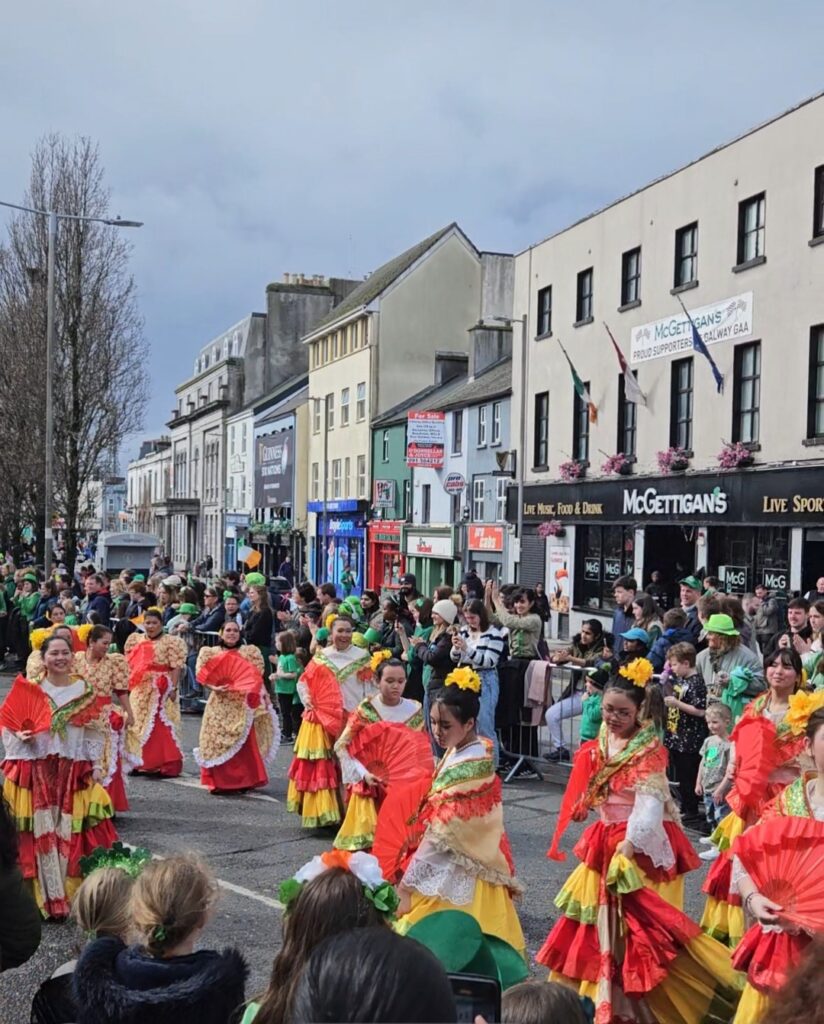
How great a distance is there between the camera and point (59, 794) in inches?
276

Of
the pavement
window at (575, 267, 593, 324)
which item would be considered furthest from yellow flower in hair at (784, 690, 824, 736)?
window at (575, 267, 593, 324)

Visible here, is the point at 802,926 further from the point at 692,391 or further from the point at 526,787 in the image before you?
the point at 692,391

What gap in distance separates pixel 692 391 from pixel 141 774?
15708mm

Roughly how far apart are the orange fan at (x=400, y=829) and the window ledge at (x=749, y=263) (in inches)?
702

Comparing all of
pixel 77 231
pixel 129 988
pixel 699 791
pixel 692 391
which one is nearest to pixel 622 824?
pixel 129 988

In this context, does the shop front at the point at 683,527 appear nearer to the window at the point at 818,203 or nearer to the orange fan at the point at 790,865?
the window at the point at 818,203

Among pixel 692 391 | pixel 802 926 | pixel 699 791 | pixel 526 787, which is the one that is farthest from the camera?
pixel 692 391

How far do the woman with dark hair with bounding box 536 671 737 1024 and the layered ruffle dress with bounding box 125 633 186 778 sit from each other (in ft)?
20.2

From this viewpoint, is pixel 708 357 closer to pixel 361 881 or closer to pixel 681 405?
pixel 681 405

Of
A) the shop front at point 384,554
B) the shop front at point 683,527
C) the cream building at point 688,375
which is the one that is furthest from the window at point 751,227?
the shop front at point 384,554

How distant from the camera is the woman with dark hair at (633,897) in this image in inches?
189

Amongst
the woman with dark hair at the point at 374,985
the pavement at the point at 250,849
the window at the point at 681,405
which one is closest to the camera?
the woman with dark hair at the point at 374,985

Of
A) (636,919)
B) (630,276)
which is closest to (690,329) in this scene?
(630,276)

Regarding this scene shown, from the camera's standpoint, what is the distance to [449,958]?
3430 mm
